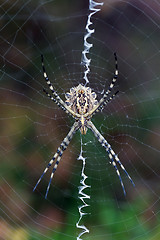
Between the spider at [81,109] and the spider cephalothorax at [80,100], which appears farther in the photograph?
the spider cephalothorax at [80,100]

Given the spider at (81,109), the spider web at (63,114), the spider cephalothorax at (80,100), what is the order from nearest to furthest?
the spider at (81,109)
the spider cephalothorax at (80,100)
the spider web at (63,114)

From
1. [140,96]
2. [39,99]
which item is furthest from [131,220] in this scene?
Answer: [39,99]

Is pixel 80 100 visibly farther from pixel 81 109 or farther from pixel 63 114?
pixel 63 114

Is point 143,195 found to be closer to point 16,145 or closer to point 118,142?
point 118,142

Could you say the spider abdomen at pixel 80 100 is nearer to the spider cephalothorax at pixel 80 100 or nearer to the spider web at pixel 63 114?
the spider cephalothorax at pixel 80 100

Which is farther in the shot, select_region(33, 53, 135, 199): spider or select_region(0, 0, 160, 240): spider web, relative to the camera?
select_region(0, 0, 160, 240): spider web

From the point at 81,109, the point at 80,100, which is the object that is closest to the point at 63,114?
the point at 81,109

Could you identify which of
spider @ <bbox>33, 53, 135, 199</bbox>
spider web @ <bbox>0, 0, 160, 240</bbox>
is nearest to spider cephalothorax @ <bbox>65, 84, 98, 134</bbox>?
spider @ <bbox>33, 53, 135, 199</bbox>

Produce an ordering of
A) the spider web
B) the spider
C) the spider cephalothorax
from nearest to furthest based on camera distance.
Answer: the spider < the spider cephalothorax < the spider web

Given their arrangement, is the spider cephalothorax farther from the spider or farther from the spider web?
the spider web

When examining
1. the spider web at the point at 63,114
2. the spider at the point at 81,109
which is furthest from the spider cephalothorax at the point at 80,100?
the spider web at the point at 63,114
